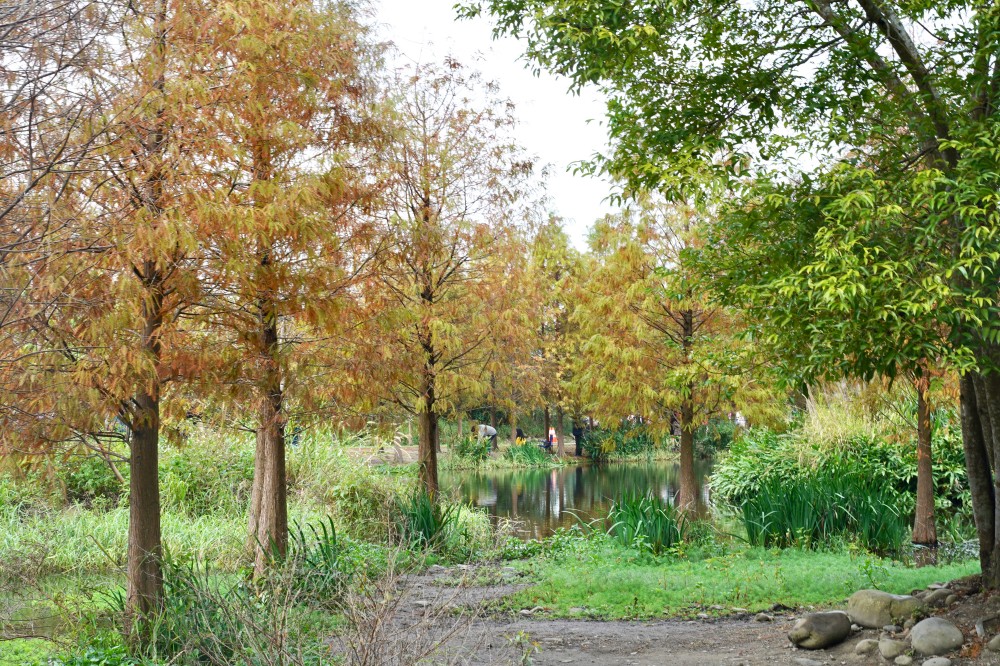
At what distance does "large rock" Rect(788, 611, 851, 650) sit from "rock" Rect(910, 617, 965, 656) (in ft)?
1.85

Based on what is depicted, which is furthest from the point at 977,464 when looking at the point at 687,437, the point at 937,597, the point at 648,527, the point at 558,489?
the point at 558,489

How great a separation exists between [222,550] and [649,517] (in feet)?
17.0

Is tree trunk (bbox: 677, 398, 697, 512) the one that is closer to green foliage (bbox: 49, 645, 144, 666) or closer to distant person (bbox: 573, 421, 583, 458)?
green foliage (bbox: 49, 645, 144, 666)

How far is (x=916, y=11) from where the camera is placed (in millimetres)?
6586

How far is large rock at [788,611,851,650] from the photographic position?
677 centimetres

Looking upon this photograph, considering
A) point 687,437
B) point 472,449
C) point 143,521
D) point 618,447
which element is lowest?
point 618,447

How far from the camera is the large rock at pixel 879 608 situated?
706cm

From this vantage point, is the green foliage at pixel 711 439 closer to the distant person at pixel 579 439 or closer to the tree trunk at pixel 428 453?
the distant person at pixel 579 439

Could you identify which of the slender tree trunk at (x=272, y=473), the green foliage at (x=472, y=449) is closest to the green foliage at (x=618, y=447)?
the green foliage at (x=472, y=449)

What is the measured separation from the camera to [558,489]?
22750 millimetres

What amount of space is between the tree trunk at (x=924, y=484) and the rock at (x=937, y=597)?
423 cm

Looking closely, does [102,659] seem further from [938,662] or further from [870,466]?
[870,466]

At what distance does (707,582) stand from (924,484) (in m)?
4.50

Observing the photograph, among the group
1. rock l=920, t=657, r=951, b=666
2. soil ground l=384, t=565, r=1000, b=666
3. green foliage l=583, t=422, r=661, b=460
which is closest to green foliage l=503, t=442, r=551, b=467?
green foliage l=583, t=422, r=661, b=460
